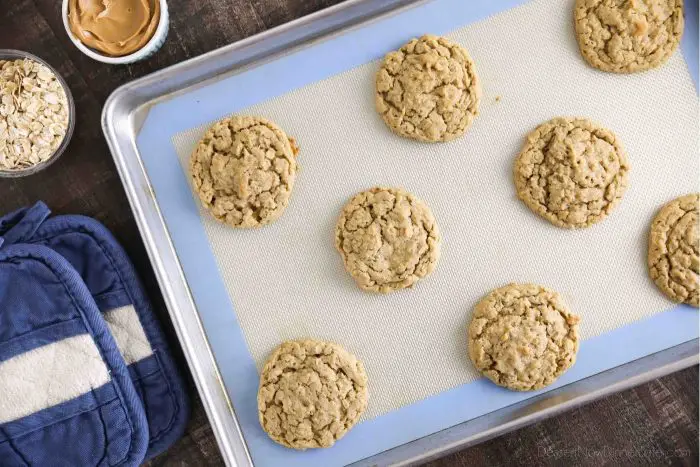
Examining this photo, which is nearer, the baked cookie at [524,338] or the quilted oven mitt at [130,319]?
the baked cookie at [524,338]

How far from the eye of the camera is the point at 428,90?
1.35 m

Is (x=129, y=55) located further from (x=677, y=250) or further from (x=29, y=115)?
(x=677, y=250)

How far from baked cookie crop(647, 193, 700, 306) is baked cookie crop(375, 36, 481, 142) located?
0.49 m

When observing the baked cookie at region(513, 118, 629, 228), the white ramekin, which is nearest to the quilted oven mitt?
the white ramekin

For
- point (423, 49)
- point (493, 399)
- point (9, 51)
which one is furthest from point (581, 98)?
point (9, 51)

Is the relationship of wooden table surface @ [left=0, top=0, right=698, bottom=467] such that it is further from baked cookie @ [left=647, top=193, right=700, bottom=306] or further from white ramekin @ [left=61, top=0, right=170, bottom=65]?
baked cookie @ [left=647, top=193, right=700, bottom=306]

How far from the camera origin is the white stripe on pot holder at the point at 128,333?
1.42 meters

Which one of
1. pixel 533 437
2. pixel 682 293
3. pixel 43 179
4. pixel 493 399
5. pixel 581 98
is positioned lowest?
pixel 533 437

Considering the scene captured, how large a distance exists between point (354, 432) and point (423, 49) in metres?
0.88

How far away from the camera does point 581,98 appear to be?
139 centimetres

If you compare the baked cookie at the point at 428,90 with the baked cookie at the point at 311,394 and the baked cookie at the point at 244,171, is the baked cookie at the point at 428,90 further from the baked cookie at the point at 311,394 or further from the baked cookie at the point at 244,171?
the baked cookie at the point at 311,394

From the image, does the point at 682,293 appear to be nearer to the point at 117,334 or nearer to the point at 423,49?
the point at 423,49

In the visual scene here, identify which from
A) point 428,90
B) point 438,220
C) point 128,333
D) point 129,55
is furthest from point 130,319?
point 428,90

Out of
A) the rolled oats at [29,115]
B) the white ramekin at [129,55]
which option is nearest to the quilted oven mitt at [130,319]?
the rolled oats at [29,115]
